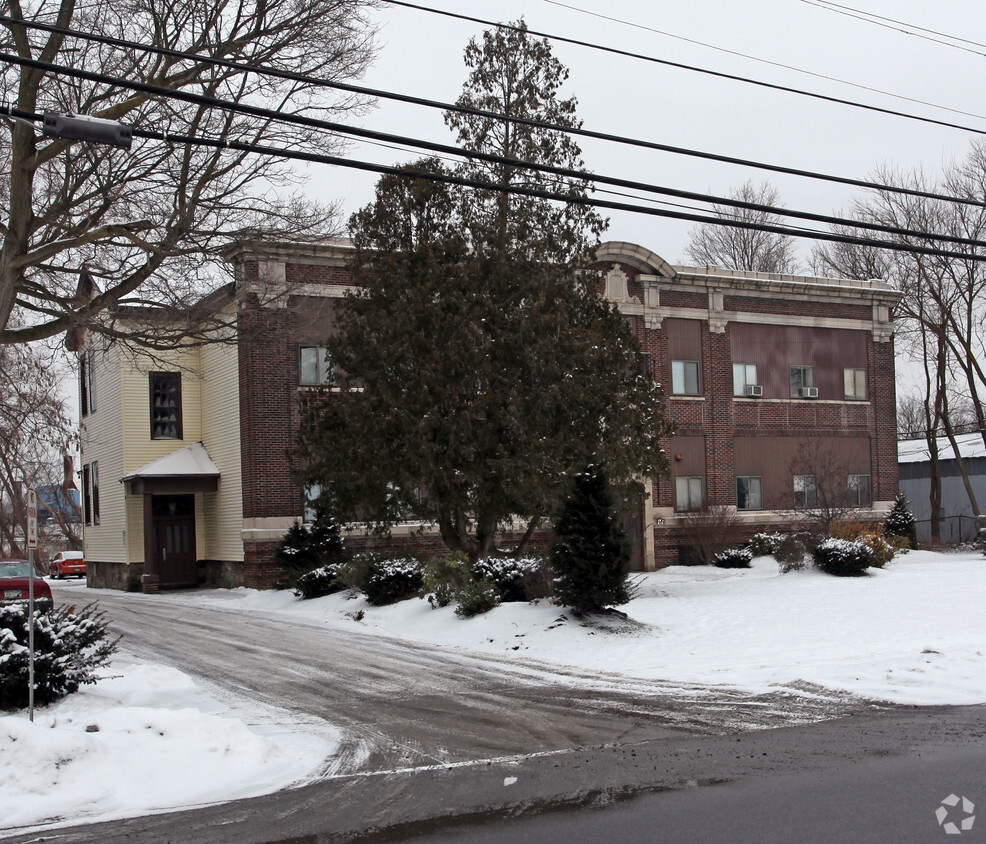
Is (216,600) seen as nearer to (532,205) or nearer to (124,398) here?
(124,398)

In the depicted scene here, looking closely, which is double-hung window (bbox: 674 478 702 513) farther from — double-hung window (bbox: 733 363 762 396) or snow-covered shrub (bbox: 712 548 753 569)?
double-hung window (bbox: 733 363 762 396)

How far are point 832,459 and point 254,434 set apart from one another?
19.6m

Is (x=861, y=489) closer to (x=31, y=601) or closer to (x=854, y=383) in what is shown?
(x=854, y=383)

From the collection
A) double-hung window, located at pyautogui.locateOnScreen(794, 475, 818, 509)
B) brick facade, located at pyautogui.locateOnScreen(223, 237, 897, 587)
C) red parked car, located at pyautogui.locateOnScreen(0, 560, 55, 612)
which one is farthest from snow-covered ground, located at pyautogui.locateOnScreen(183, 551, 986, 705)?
double-hung window, located at pyautogui.locateOnScreen(794, 475, 818, 509)

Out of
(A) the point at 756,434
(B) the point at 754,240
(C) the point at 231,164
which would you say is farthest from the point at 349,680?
(B) the point at 754,240

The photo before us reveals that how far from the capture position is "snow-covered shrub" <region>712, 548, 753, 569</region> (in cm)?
3216

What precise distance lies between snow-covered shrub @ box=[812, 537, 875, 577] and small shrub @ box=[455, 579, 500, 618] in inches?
302

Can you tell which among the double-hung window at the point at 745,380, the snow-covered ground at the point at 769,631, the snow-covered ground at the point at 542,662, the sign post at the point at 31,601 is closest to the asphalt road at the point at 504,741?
the snow-covered ground at the point at 542,662

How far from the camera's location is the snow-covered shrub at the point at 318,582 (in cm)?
2542

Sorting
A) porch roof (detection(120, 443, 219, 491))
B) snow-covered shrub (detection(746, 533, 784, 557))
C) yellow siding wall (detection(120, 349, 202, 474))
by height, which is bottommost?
snow-covered shrub (detection(746, 533, 784, 557))

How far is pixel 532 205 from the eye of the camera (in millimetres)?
23500

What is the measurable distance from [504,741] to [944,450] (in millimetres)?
59623

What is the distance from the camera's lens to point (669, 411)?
117ft

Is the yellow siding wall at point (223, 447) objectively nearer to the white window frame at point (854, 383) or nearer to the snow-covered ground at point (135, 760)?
the snow-covered ground at point (135, 760)
